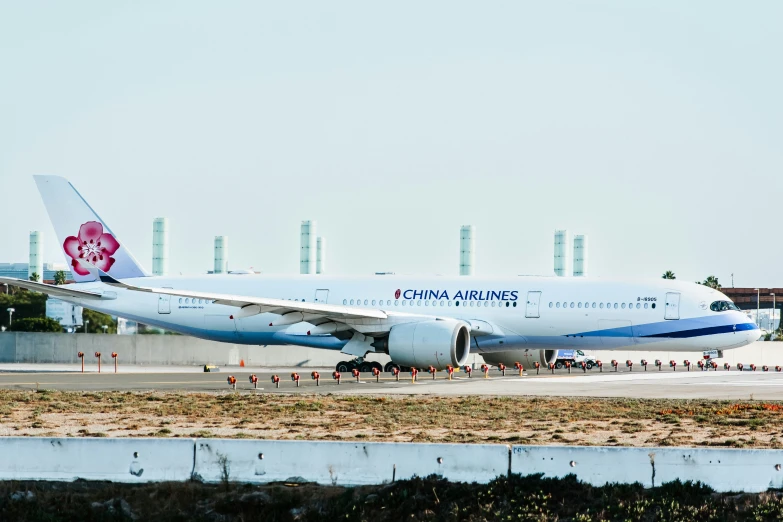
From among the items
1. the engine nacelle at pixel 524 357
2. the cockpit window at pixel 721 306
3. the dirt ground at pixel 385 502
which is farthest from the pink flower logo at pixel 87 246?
the dirt ground at pixel 385 502

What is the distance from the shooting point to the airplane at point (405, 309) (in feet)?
118

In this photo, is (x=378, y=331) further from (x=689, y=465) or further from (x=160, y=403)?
(x=689, y=465)

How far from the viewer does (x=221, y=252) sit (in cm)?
9588

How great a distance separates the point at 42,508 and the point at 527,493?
5.58m

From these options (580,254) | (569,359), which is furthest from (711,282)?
(569,359)

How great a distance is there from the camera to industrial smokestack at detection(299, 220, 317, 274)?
95500 mm

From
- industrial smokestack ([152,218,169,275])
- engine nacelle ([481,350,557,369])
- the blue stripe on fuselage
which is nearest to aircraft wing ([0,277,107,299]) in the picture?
engine nacelle ([481,350,557,369])

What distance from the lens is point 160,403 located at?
22859 mm

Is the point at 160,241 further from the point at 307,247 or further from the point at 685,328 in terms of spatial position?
the point at 685,328

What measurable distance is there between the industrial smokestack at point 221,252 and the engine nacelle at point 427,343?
201 feet

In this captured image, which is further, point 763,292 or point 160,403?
point 763,292

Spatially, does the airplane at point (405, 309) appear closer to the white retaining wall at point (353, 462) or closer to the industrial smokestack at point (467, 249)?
the white retaining wall at point (353, 462)

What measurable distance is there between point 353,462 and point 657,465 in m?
3.54

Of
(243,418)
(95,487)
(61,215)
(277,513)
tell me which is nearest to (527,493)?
(277,513)
